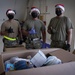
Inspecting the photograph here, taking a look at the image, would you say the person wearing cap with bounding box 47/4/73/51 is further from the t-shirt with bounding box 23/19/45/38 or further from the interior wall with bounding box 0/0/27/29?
the interior wall with bounding box 0/0/27/29

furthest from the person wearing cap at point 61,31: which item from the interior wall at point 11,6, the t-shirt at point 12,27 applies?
the interior wall at point 11,6

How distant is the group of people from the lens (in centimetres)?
238

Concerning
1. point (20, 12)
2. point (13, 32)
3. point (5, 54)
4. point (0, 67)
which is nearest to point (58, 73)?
point (0, 67)

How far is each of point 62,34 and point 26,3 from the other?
2.16m

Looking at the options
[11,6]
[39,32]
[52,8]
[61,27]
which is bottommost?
[39,32]

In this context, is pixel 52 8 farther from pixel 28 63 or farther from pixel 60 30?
pixel 28 63

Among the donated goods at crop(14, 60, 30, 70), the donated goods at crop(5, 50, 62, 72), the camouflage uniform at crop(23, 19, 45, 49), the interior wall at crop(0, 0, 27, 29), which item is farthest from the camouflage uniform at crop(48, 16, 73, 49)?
the interior wall at crop(0, 0, 27, 29)

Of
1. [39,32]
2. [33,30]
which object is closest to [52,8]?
[39,32]

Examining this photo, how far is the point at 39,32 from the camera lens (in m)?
2.65

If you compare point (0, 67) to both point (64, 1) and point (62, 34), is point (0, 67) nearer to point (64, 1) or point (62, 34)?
point (62, 34)

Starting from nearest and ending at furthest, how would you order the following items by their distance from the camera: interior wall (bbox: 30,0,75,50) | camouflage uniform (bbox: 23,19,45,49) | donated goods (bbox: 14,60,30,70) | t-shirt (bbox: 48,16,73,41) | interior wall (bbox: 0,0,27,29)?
donated goods (bbox: 14,60,30,70), t-shirt (bbox: 48,16,73,41), camouflage uniform (bbox: 23,19,45,49), interior wall (bbox: 30,0,75,50), interior wall (bbox: 0,0,27,29)

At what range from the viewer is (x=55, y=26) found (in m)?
2.47

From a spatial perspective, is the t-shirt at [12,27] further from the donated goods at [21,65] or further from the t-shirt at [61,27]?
the donated goods at [21,65]

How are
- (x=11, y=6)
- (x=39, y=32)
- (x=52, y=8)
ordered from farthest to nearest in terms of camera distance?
(x=11, y=6)
(x=52, y=8)
(x=39, y=32)
